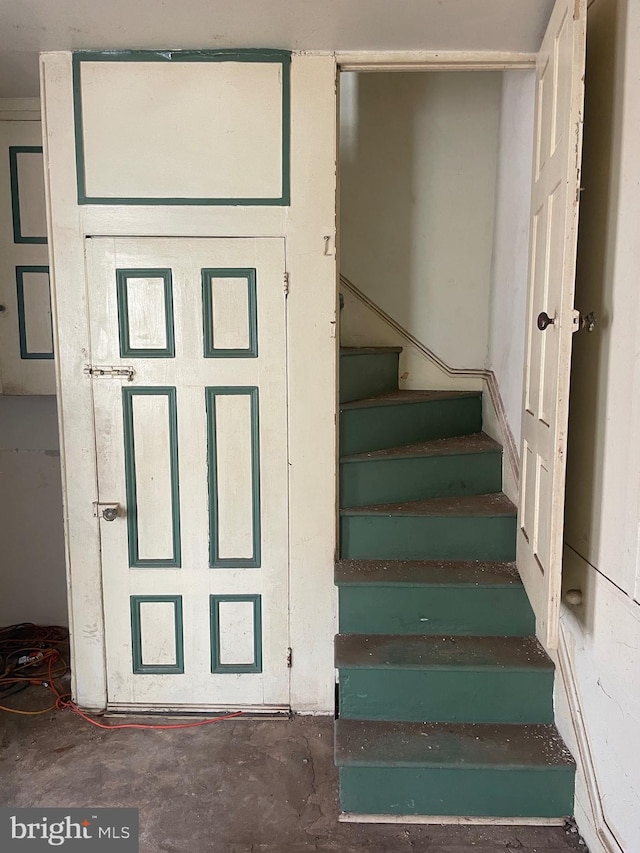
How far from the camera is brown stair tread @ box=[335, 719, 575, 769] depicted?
187cm

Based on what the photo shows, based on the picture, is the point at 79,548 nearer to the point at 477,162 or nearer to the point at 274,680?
the point at 274,680

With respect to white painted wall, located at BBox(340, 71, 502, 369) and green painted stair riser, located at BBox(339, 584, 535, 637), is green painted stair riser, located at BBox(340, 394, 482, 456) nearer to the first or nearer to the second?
white painted wall, located at BBox(340, 71, 502, 369)

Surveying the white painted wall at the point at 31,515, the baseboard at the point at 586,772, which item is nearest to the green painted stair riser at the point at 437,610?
the baseboard at the point at 586,772

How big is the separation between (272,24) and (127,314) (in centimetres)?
113

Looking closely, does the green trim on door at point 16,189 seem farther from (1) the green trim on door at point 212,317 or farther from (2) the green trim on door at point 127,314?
(1) the green trim on door at point 212,317

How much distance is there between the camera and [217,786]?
2045 mm

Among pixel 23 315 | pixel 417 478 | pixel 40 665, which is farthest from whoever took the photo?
pixel 40 665

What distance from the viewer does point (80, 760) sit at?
217cm

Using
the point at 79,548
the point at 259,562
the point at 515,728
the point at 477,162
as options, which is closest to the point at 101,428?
the point at 79,548

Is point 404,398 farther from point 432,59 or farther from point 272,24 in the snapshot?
point 272,24

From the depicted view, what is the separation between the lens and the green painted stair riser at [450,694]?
6.62ft

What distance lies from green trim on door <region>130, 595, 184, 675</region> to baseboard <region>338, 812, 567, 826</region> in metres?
0.88

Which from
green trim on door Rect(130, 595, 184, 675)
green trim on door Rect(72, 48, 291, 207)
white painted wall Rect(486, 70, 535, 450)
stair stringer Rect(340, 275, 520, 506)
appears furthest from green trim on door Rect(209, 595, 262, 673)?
green trim on door Rect(72, 48, 291, 207)

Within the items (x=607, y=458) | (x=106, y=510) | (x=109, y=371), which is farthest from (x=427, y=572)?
(x=109, y=371)
